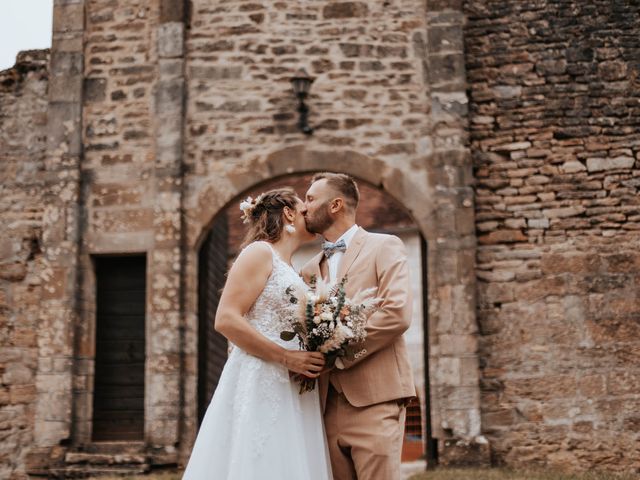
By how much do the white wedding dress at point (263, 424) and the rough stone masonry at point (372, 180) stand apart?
4.61 metres

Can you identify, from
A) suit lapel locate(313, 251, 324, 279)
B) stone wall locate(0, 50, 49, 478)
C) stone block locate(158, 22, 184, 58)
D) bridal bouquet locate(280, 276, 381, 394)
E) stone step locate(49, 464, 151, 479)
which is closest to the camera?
bridal bouquet locate(280, 276, 381, 394)

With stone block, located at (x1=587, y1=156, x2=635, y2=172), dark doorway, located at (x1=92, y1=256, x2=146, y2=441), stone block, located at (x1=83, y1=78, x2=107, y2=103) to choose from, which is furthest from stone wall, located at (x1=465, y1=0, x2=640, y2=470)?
stone block, located at (x1=83, y1=78, x2=107, y2=103)

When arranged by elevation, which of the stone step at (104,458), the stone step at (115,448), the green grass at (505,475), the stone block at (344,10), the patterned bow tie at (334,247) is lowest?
the green grass at (505,475)

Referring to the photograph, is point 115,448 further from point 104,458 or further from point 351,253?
point 351,253

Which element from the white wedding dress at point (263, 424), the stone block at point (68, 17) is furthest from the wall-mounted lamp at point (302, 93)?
the white wedding dress at point (263, 424)

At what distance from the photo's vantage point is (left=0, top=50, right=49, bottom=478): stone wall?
29.0 ft

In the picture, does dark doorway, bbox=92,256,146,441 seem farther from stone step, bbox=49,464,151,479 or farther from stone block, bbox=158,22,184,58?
stone block, bbox=158,22,184,58

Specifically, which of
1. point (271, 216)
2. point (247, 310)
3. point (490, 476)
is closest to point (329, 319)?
point (247, 310)

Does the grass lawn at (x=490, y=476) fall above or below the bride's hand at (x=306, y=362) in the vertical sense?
below

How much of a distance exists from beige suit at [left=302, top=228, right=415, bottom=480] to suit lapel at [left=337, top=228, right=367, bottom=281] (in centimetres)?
2

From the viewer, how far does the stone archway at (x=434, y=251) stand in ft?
27.2

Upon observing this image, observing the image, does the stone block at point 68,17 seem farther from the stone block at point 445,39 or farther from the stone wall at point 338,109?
the stone block at point 445,39

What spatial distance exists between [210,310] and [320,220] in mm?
6622

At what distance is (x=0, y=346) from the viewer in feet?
29.5
